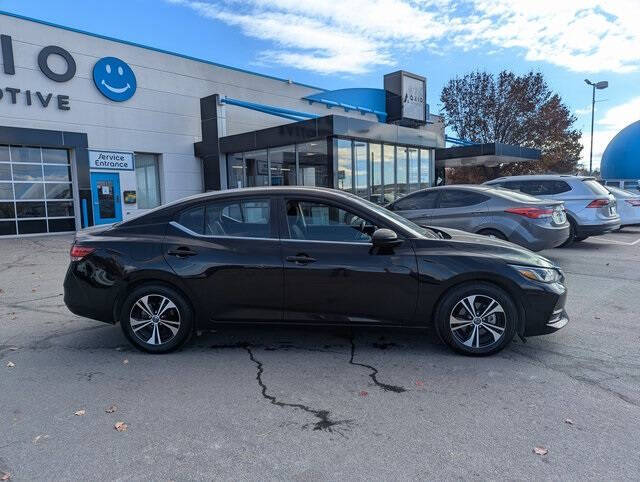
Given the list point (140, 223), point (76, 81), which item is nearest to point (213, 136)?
point (76, 81)

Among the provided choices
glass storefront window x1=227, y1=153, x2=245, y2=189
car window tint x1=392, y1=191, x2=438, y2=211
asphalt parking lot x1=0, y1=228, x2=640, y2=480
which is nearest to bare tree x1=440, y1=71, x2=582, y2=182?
glass storefront window x1=227, y1=153, x2=245, y2=189

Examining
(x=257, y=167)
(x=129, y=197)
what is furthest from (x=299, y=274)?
(x=129, y=197)

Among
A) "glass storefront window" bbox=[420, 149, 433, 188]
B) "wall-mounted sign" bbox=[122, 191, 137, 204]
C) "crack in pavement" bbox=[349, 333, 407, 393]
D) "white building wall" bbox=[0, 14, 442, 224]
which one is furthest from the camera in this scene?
"glass storefront window" bbox=[420, 149, 433, 188]

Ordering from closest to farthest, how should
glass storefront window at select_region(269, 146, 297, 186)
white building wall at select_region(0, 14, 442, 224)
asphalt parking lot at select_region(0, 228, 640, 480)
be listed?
asphalt parking lot at select_region(0, 228, 640, 480)
white building wall at select_region(0, 14, 442, 224)
glass storefront window at select_region(269, 146, 297, 186)

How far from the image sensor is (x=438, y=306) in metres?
4.26

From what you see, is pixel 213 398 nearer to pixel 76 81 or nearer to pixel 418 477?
pixel 418 477

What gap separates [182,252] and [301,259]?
1137 millimetres

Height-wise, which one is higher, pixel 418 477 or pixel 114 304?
pixel 114 304

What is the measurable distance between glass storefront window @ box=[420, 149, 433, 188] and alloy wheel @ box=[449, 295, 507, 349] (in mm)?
15253

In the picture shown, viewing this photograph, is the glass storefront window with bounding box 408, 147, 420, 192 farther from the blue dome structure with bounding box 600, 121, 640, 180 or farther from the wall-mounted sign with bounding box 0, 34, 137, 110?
the blue dome structure with bounding box 600, 121, 640, 180

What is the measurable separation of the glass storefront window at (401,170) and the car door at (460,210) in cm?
851

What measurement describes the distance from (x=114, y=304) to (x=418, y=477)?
3.24 meters

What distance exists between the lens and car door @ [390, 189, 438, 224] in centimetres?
909

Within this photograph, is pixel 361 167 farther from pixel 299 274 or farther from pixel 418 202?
pixel 299 274
